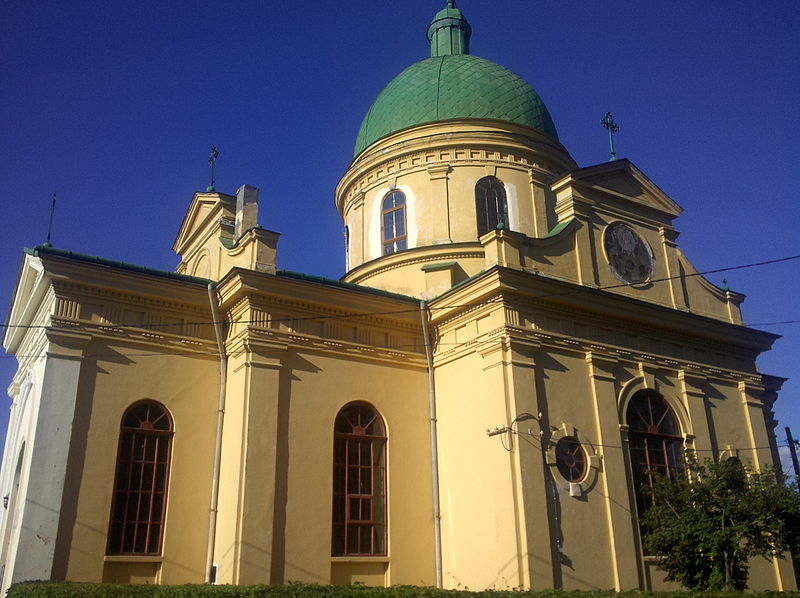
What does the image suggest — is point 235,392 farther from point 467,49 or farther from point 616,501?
point 467,49

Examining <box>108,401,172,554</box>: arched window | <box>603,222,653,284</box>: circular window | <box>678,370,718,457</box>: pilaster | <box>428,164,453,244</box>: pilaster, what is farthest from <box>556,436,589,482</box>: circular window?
<box>108,401,172,554</box>: arched window

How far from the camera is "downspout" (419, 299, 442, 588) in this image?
1627 cm

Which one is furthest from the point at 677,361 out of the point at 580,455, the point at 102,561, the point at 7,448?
the point at 7,448

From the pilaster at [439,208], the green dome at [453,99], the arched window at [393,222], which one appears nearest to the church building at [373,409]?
the pilaster at [439,208]

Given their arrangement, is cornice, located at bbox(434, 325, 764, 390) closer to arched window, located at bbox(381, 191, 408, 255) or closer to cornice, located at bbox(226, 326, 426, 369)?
cornice, located at bbox(226, 326, 426, 369)

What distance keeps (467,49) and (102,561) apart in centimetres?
2103

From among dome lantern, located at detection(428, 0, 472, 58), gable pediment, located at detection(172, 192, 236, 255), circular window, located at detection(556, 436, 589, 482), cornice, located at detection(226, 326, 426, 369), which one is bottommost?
circular window, located at detection(556, 436, 589, 482)

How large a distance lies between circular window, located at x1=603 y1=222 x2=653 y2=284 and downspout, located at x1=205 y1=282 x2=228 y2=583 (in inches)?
375

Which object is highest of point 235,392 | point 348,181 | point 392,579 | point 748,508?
point 348,181

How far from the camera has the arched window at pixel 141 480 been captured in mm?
14625

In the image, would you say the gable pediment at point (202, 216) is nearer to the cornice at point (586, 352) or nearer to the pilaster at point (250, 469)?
the pilaster at point (250, 469)

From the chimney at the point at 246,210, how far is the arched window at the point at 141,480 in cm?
437

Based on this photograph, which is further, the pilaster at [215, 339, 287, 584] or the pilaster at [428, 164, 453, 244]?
the pilaster at [428, 164, 453, 244]

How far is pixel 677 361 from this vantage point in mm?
18719
